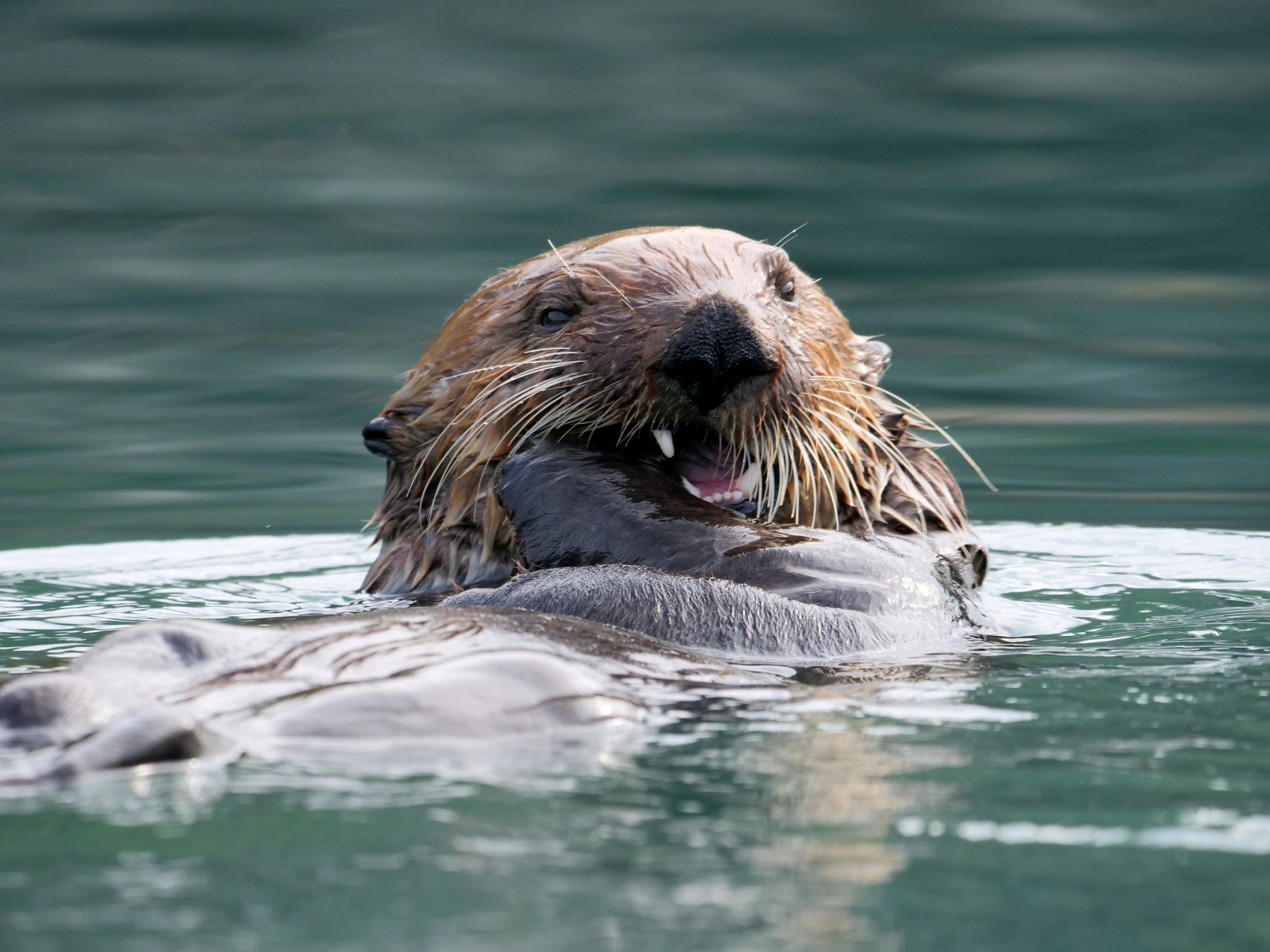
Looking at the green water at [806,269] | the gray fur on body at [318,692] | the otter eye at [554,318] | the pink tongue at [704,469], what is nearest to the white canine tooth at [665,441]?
the pink tongue at [704,469]

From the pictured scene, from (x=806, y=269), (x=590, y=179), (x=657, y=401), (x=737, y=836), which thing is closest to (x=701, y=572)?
(x=657, y=401)

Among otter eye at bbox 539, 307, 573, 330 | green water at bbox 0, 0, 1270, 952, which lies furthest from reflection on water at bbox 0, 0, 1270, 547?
otter eye at bbox 539, 307, 573, 330

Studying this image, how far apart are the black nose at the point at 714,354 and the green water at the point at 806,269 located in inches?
31.6

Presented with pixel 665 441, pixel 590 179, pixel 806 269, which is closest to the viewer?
pixel 665 441

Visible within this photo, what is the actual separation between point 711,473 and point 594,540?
1.64ft

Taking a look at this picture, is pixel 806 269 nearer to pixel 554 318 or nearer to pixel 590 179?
pixel 590 179

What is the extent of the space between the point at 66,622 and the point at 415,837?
104 inches

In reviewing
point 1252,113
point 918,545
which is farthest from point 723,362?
point 1252,113

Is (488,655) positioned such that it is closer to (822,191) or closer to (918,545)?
(918,545)

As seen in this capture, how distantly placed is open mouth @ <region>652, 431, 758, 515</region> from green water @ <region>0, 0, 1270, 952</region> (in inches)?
32.3

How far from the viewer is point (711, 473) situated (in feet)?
12.8

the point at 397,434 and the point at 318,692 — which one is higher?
the point at 397,434

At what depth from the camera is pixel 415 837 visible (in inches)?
72.1

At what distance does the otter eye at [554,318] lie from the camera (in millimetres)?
3947
